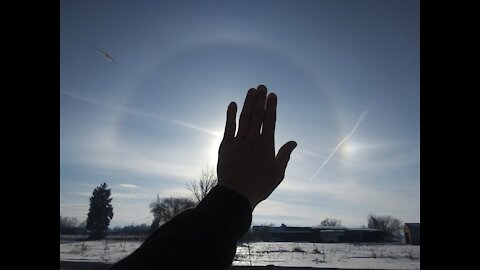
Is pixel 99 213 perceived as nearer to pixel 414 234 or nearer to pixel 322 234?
pixel 322 234

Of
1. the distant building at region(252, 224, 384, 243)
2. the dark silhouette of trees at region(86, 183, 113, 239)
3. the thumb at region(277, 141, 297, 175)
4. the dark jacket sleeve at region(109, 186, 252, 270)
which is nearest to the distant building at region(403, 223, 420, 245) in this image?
the thumb at region(277, 141, 297, 175)

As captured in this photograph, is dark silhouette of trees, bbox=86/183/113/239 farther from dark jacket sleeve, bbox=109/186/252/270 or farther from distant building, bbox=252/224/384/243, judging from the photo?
dark jacket sleeve, bbox=109/186/252/270

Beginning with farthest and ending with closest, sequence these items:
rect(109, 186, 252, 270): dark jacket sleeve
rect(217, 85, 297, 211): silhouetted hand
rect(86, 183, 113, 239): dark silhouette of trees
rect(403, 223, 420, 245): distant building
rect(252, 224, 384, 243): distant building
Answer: rect(86, 183, 113, 239): dark silhouette of trees → rect(252, 224, 384, 243): distant building → rect(403, 223, 420, 245): distant building → rect(217, 85, 297, 211): silhouetted hand → rect(109, 186, 252, 270): dark jacket sleeve

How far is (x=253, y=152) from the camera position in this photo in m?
0.91

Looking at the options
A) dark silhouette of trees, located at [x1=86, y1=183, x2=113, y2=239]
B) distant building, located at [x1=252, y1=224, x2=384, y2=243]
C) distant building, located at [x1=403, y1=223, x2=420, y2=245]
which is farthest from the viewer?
dark silhouette of trees, located at [x1=86, y1=183, x2=113, y2=239]

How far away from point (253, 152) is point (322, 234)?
19.8m

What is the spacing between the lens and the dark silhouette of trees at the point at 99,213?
21.9 meters

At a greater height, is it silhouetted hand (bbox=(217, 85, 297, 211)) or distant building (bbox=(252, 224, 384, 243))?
silhouetted hand (bbox=(217, 85, 297, 211))

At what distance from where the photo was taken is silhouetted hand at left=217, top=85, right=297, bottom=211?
864 millimetres

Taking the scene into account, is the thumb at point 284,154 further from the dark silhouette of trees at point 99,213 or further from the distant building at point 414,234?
the dark silhouette of trees at point 99,213

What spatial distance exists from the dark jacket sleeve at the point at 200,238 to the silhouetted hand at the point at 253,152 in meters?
0.06
